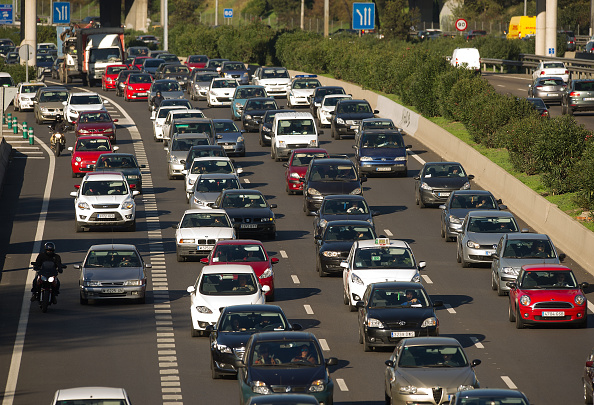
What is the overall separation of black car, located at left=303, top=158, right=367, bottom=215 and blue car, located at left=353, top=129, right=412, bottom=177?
5.62 metres

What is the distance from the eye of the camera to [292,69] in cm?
9206

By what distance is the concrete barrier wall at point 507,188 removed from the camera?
113ft

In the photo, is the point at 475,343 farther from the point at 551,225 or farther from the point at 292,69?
the point at 292,69

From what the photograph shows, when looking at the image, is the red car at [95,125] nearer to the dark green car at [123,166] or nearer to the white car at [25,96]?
the dark green car at [123,166]

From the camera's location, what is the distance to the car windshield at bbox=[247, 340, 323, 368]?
19750 millimetres

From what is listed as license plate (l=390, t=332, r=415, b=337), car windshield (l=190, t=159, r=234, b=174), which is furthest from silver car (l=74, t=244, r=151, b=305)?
car windshield (l=190, t=159, r=234, b=174)

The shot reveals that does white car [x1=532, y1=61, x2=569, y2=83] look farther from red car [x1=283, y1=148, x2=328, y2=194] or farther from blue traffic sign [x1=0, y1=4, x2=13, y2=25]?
blue traffic sign [x1=0, y1=4, x2=13, y2=25]

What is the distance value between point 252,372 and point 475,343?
7.57m

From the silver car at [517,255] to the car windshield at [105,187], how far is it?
13713 mm

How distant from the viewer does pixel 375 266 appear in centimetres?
2877

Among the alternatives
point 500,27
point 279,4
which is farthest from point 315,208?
point 279,4

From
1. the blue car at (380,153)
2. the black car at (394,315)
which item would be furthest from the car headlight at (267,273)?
the blue car at (380,153)

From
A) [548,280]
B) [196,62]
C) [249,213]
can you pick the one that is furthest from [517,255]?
[196,62]

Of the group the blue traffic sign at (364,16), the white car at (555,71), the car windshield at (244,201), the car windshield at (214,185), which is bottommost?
the car windshield at (244,201)
